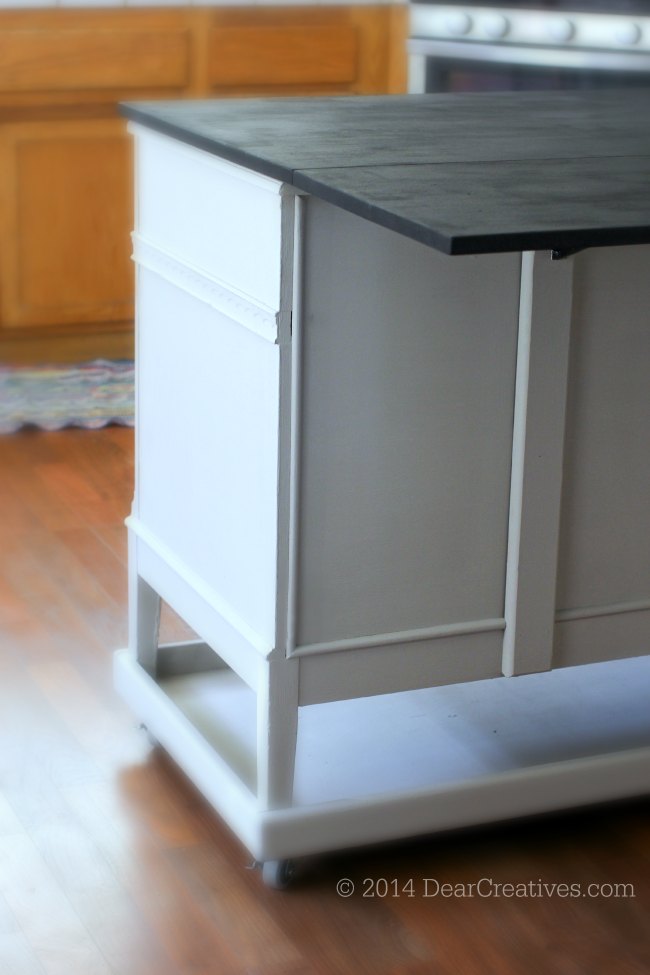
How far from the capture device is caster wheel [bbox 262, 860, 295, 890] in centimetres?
176

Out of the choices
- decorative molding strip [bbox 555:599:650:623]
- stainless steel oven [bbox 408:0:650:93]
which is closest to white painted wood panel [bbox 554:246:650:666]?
decorative molding strip [bbox 555:599:650:623]

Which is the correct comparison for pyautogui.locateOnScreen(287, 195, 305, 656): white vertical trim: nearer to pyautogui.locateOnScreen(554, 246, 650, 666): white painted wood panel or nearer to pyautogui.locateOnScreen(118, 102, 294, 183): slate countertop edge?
pyautogui.locateOnScreen(118, 102, 294, 183): slate countertop edge

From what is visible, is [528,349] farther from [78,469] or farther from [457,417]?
[78,469]

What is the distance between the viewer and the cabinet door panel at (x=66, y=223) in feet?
12.4

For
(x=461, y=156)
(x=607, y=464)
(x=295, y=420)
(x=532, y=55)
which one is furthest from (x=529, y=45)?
(x=295, y=420)

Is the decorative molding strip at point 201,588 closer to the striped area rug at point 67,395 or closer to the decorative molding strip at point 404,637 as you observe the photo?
the decorative molding strip at point 404,637

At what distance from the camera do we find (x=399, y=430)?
66.3 inches

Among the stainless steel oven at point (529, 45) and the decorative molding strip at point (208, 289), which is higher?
the stainless steel oven at point (529, 45)

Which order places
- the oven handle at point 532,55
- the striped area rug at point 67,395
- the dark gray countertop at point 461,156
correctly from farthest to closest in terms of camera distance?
the striped area rug at point 67,395
the oven handle at point 532,55
the dark gray countertop at point 461,156

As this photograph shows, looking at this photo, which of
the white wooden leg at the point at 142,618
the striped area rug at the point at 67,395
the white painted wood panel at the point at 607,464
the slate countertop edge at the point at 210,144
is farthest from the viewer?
the striped area rug at the point at 67,395

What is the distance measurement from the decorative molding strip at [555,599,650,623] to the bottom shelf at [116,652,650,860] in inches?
7.6

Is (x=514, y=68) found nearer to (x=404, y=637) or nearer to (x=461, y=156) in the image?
(x=461, y=156)

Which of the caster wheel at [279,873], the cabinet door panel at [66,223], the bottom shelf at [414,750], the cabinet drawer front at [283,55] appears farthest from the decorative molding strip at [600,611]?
the cabinet drawer front at [283,55]

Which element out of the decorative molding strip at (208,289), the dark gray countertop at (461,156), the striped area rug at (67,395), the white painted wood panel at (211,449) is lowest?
the striped area rug at (67,395)
